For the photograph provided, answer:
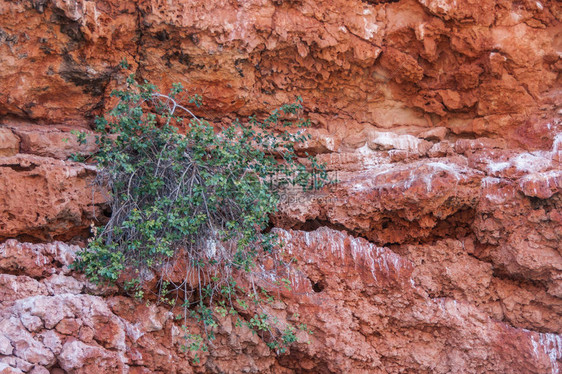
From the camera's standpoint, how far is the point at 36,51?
479 centimetres

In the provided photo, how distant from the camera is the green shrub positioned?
4359 millimetres

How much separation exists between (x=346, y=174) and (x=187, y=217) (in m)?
1.88

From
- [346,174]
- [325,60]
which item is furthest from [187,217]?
[325,60]

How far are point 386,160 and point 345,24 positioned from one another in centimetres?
147

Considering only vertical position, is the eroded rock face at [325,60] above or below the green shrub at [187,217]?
above

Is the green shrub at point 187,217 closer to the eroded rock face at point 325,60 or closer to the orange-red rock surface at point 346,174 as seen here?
the orange-red rock surface at point 346,174

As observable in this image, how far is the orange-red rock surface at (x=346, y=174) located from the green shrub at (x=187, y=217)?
24 centimetres

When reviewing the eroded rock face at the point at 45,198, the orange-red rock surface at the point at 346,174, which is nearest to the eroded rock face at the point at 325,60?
the orange-red rock surface at the point at 346,174

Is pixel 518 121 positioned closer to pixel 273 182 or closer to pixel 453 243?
pixel 453 243

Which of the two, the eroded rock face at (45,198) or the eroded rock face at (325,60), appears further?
the eroded rock face at (325,60)

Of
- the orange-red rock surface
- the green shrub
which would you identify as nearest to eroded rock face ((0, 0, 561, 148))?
the orange-red rock surface

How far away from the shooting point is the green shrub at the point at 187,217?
436cm

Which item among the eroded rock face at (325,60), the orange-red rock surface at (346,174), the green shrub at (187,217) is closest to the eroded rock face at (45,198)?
the orange-red rock surface at (346,174)

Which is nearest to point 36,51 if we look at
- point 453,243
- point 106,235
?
point 106,235
